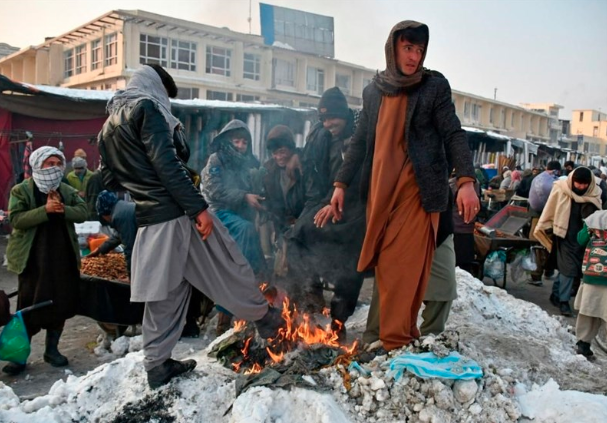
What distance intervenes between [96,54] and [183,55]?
227 inches

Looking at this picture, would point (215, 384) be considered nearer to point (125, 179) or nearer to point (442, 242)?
point (125, 179)

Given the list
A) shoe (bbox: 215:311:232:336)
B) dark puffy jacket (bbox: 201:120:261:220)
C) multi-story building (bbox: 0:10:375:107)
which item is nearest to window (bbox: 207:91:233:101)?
multi-story building (bbox: 0:10:375:107)

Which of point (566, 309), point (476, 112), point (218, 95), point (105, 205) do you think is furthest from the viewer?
point (476, 112)

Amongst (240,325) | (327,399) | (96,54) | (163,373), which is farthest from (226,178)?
(96,54)

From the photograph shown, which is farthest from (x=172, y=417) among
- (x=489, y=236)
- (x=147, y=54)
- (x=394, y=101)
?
(x=147, y=54)

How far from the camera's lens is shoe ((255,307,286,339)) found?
11.5ft

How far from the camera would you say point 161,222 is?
301 centimetres

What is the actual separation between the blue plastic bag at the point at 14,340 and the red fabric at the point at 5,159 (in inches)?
296

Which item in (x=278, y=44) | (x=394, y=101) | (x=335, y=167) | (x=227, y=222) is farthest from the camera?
(x=278, y=44)

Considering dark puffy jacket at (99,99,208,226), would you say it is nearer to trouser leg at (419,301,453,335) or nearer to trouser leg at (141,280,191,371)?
trouser leg at (141,280,191,371)

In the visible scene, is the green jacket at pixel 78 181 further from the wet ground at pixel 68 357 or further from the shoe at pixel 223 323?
the shoe at pixel 223 323

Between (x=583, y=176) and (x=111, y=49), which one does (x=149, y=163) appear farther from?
(x=111, y=49)

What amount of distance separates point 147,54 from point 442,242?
1207 inches

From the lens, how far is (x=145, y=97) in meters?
2.99
